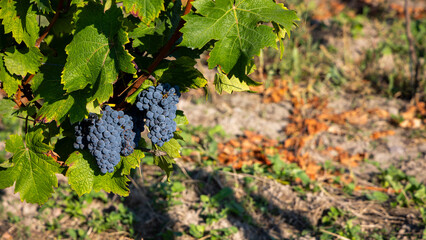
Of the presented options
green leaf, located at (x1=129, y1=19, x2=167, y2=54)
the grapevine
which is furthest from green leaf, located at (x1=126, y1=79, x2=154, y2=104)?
green leaf, located at (x1=129, y1=19, x2=167, y2=54)

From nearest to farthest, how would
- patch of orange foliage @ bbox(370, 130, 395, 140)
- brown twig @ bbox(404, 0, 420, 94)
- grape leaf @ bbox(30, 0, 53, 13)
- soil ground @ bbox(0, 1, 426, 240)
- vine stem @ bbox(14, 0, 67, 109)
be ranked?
grape leaf @ bbox(30, 0, 53, 13) → vine stem @ bbox(14, 0, 67, 109) → soil ground @ bbox(0, 1, 426, 240) → patch of orange foliage @ bbox(370, 130, 395, 140) → brown twig @ bbox(404, 0, 420, 94)

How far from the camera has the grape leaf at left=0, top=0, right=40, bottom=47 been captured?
138 centimetres

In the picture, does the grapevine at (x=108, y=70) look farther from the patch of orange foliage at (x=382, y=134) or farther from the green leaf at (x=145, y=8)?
the patch of orange foliage at (x=382, y=134)

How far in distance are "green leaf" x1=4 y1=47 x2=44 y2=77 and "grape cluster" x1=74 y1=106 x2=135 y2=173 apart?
28cm

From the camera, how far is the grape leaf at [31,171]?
150 cm

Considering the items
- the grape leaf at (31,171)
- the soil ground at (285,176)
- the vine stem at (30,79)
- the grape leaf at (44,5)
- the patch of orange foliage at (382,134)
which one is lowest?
the soil ground at (285,176)

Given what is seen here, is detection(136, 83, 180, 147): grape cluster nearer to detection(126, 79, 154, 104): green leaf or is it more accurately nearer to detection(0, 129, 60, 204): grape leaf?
detection(126, 79, 154, 104): green leaf

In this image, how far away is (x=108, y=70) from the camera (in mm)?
1308

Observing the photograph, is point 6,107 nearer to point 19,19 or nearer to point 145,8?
point 19,19

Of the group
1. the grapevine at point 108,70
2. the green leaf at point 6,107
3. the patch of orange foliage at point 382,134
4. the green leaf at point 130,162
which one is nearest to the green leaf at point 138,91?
the grapevine at point 108,70

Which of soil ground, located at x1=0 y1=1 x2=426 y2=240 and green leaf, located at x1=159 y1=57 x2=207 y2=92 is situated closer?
green leaf, located at x1=159 y1=57 x2=207 y2=92

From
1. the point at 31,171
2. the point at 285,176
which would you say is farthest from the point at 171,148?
the point at 285,176

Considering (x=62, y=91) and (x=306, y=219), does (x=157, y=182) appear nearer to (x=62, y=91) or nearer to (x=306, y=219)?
(x=306, y=219)

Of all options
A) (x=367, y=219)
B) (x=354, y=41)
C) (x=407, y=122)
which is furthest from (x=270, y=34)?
(x=354, y=41)
